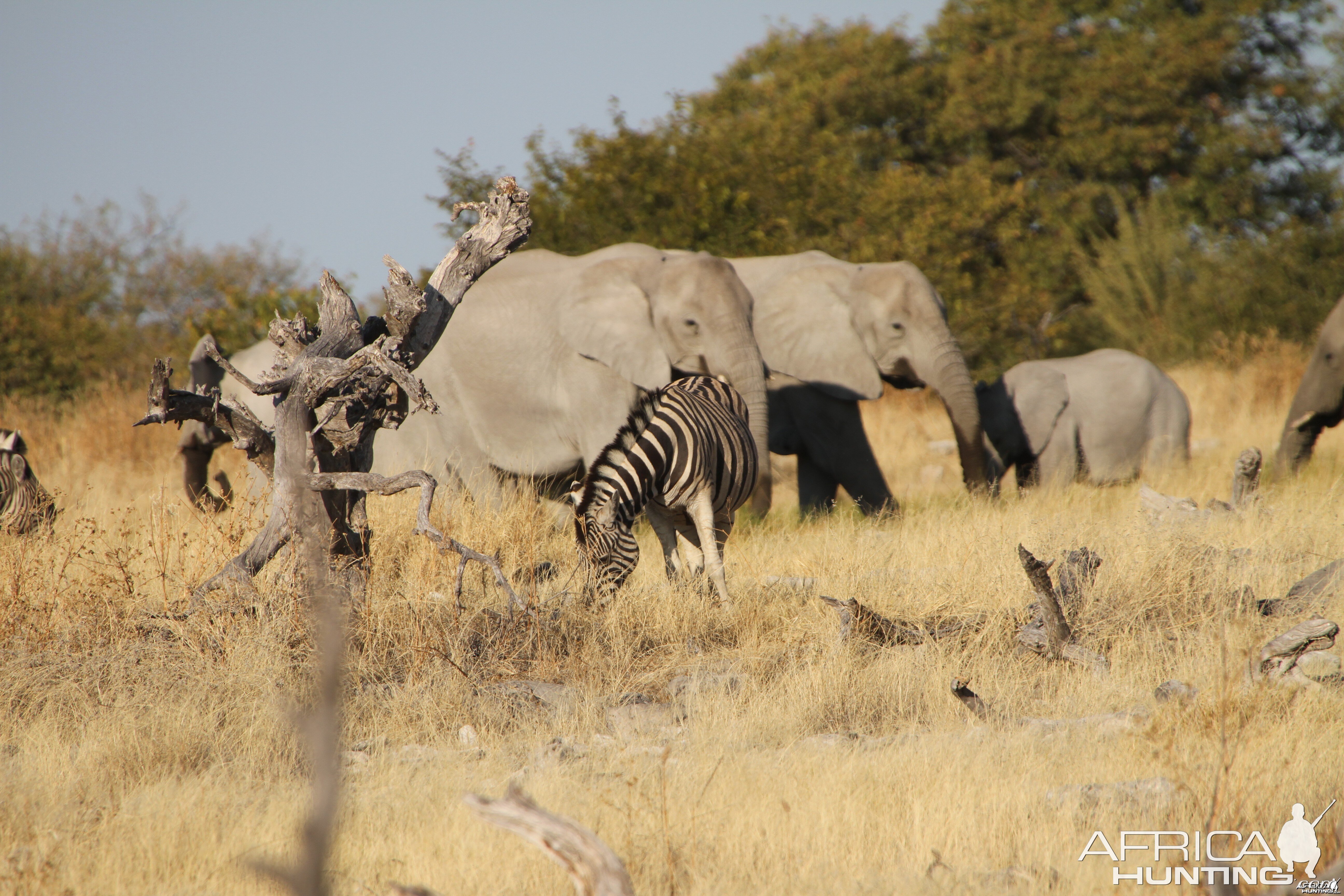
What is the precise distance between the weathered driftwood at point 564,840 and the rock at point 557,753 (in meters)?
1.67

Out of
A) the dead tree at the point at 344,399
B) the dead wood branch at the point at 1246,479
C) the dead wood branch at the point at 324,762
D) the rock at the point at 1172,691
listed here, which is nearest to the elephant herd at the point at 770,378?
the dead wood branch at the point at 1246,479

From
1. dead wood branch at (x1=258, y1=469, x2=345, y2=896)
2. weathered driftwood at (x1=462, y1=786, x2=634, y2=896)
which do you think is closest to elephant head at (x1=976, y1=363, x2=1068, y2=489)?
weathered driftwood at (x1=462, y1=786, x2=634, y2=896)

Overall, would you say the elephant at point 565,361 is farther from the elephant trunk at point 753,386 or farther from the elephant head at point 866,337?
the elephant head at point 866,337

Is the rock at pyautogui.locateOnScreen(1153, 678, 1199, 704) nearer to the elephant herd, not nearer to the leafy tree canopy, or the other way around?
the elephant herd

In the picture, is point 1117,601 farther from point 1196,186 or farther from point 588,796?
point 1196,186

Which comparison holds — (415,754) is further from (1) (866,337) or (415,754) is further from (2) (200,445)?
(1) (866,337)

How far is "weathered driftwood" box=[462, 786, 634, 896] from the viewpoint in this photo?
2111 millimetres

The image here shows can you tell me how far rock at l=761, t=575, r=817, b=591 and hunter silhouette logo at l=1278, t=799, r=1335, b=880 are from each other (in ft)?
11.0

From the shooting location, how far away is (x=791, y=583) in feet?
21.1

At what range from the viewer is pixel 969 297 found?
1842 cm

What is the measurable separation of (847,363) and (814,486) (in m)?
1.16

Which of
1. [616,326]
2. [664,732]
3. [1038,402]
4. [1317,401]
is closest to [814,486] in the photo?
[1038,402]

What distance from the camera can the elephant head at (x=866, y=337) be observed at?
994 cm

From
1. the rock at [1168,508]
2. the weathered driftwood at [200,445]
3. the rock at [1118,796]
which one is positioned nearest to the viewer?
the rock at [1118,796]
